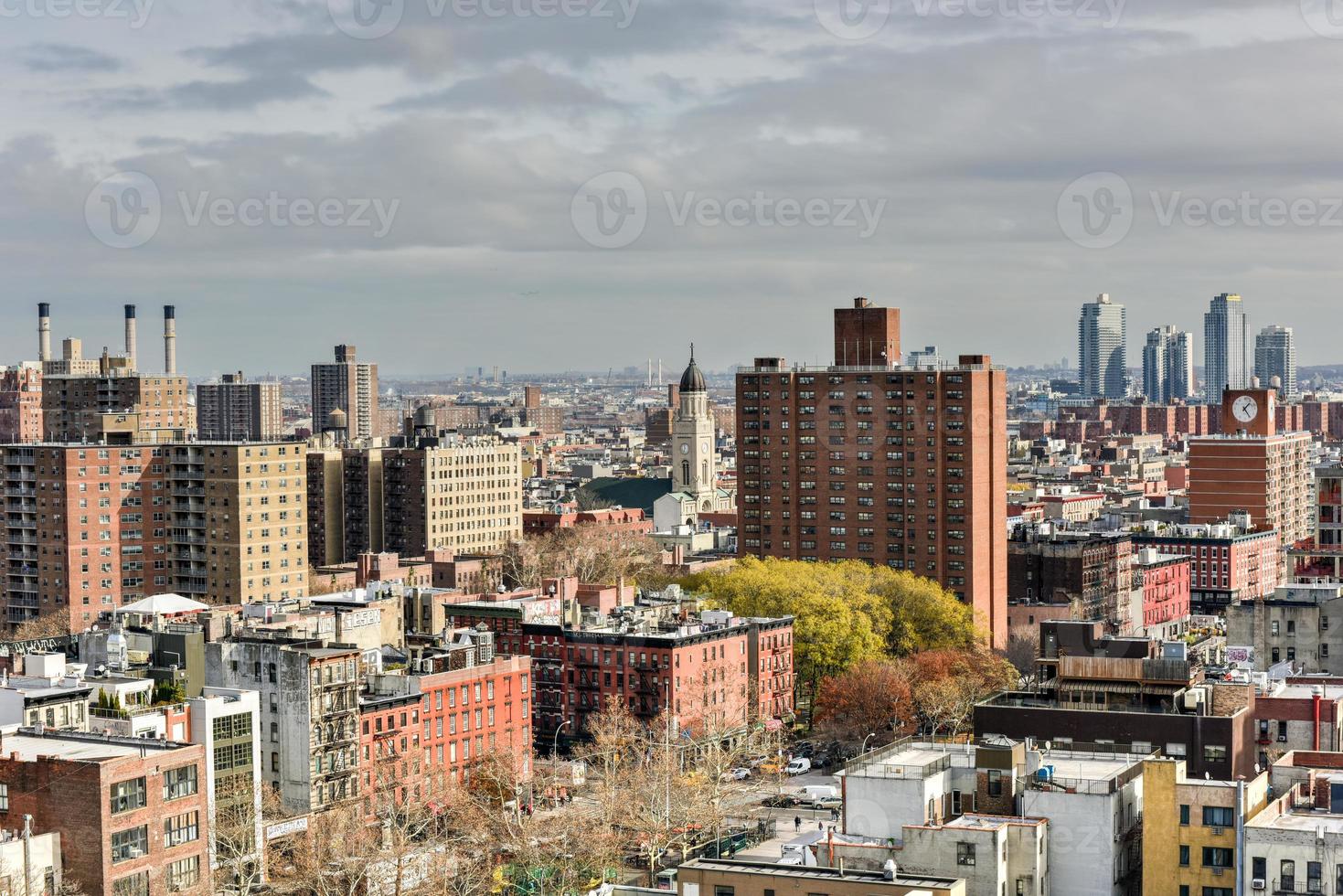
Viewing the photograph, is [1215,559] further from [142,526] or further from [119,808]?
[119,808]

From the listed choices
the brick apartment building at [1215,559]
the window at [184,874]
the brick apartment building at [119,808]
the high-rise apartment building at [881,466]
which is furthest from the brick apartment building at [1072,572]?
the brick apartment building at [119,808]

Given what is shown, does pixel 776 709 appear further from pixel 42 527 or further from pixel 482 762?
pixel 42 527

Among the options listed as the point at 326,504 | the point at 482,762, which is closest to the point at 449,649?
the point at 482,762

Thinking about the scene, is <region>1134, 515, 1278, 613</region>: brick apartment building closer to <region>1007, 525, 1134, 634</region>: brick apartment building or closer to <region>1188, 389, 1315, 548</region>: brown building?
<region>1188, 389, 1315, 548</region>: brown building

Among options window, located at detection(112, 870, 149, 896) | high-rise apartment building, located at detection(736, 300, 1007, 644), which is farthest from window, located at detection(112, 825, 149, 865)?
high-rise apartment building, located at detection(736, 300, 1007, 644)

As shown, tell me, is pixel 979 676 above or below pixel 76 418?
below

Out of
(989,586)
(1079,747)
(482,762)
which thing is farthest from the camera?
(989,586)

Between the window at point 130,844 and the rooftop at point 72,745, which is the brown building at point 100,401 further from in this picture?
the window at point 130,844
